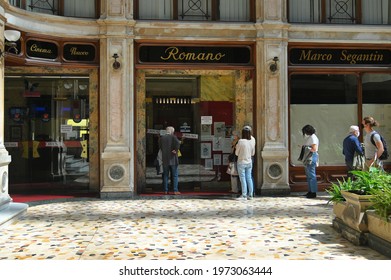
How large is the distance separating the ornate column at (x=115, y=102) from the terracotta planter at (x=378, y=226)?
18.7 ft

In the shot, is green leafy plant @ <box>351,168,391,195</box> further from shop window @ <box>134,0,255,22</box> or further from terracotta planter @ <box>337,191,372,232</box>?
shop window @ <box>134,0,255,22</box>

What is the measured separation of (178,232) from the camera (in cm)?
636

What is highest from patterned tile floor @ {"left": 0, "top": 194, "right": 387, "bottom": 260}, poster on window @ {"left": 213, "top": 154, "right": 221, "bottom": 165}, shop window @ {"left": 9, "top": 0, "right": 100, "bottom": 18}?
shop window @ {"left": 9, "top": 0, "right": 100, "bottom": 18}

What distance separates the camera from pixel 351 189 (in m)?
6.18

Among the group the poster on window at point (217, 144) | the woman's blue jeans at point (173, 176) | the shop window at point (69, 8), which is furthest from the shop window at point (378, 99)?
the shop window at point (69, 8)

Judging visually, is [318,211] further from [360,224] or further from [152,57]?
[152,57]

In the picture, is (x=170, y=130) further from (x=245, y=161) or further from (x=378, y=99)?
(x=378, y=99)

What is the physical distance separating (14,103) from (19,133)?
71 cm

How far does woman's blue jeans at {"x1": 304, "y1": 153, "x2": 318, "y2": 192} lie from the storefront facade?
63cm

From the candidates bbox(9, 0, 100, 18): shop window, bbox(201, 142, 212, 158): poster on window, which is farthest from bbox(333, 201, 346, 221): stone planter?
bbox(9, 0, 100, 18): shop window

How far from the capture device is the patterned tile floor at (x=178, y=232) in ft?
17.0

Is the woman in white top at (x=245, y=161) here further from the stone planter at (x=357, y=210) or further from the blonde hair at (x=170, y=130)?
the stone planter at (x=357, y=210)

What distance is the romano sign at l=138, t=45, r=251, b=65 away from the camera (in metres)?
10.3
